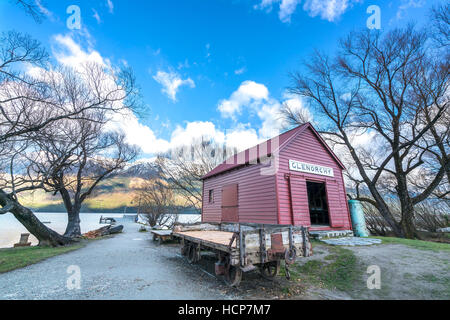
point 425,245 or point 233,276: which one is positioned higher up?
point 425,245

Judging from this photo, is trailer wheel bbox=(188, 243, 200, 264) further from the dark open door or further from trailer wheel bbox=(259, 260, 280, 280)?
the dark open door

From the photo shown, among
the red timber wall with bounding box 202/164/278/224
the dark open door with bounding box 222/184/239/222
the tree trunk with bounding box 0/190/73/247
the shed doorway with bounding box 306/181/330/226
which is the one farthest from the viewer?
the shed doorway with bounding box 306/181/330/226

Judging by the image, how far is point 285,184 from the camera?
9.06m

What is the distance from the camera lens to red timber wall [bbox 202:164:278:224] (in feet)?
29.0

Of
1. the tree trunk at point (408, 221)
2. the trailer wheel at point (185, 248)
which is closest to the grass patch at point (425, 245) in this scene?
the tree trunk at point (408, 221)

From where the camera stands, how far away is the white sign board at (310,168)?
9.66m

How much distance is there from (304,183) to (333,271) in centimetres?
452

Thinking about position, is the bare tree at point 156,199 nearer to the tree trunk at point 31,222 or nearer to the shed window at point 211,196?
the shed window at point 211,196

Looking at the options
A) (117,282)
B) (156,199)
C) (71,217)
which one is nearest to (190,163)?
(156,199)

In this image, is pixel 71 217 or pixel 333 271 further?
pixel 71 217

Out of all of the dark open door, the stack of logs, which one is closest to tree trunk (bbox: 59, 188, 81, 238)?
the stack of logs

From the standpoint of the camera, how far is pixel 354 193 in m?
18.5

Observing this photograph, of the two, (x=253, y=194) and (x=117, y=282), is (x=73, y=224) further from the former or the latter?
(x=253, y=194)
